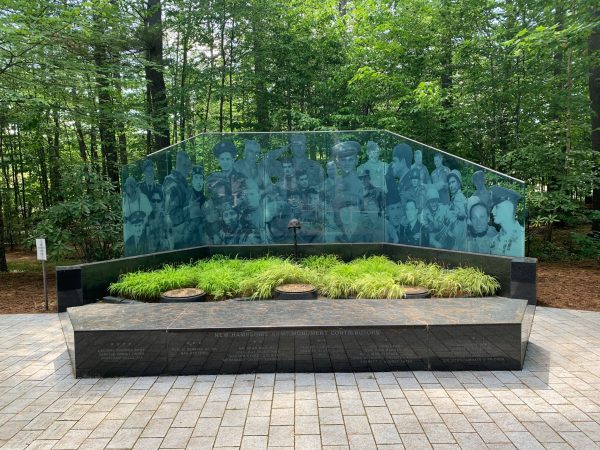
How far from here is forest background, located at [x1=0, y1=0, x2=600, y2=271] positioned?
352 inches

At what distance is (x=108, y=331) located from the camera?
13.3ft

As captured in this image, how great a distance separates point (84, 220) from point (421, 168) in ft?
25.3

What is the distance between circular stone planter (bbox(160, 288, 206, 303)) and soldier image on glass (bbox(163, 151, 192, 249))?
2347 millimetres

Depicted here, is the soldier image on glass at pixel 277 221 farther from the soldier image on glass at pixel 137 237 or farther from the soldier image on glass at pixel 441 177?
the soldier image on glass at pixel 441 177

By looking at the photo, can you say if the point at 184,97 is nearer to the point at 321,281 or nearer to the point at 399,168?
the point at 399,168

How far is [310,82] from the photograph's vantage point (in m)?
13.3

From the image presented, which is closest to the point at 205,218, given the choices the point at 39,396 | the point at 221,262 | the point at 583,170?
the point at 221,262

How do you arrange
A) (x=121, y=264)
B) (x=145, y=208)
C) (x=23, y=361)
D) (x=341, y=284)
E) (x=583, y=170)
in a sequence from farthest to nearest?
(x=583, y=170) < (x=145, y=208) < (x=121, y=264) < (x=341, y=284) < (x=23, y=361)

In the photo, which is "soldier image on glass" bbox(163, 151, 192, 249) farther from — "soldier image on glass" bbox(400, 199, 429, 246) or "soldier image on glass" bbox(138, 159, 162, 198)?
"soldier image on glass" bbox(400, 199, 429, 246)

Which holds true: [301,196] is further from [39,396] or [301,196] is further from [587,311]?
[39,396]

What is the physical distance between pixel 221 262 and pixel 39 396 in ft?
14.7

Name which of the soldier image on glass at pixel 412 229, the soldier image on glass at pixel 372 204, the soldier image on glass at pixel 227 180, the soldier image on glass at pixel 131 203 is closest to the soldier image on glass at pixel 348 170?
the soldier image on glass at pixel 372 204

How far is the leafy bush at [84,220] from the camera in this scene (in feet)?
29.7

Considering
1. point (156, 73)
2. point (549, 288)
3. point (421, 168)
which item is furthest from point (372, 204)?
point (156, 73)
